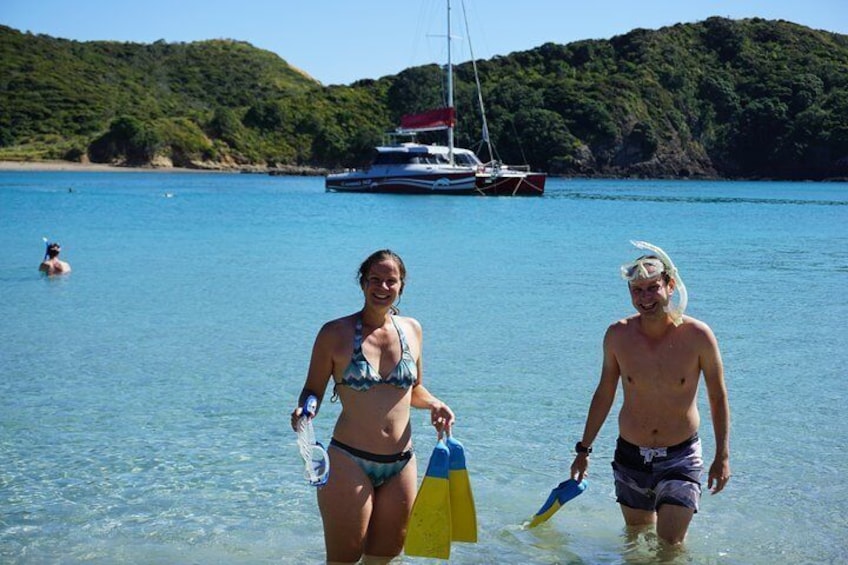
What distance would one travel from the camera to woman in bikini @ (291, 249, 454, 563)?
4371 millimetres

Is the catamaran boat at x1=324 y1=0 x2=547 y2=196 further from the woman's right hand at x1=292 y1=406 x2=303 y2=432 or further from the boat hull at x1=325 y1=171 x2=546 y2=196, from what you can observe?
the woman's right hand at x1=292 y1=406 x2=303 y2=432

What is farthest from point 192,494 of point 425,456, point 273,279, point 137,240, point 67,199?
point 67,199

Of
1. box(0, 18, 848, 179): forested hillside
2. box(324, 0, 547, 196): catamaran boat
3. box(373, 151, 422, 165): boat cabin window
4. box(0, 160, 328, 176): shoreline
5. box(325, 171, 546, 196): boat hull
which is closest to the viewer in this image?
box(325, 171, 546, 196): boat hull

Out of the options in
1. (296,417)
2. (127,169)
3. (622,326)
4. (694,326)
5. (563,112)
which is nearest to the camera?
(296,417)

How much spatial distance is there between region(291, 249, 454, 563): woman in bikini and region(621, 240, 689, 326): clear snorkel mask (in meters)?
1.05

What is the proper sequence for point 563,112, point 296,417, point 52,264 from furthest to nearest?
point 563,112, point 52,264, point 296,417

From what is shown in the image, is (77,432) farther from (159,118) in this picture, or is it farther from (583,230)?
(159,118)

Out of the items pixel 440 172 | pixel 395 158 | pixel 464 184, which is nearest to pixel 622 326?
pixel 464 184

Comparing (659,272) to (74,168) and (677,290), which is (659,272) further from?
(74,168)

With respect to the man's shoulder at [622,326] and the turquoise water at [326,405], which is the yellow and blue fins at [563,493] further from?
the man's shoulder at [622,326]

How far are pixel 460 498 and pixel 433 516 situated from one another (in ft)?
0.65

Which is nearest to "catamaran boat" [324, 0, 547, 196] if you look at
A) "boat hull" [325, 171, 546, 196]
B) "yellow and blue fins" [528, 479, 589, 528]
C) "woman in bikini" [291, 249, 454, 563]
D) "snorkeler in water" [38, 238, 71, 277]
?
"boat hull" [325, 171, 546, 196]

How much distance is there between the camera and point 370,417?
14.4 ft

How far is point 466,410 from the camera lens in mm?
8898
